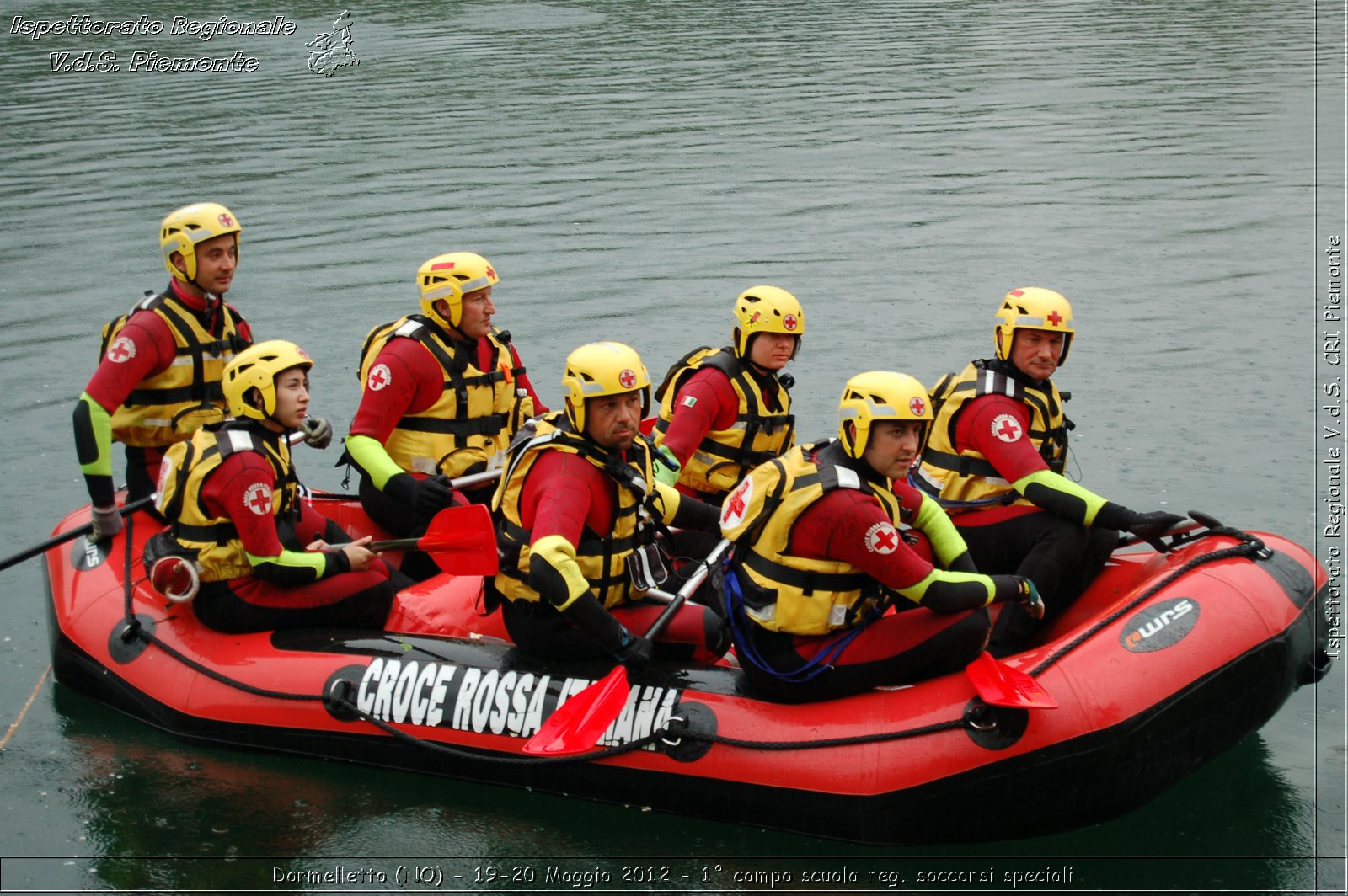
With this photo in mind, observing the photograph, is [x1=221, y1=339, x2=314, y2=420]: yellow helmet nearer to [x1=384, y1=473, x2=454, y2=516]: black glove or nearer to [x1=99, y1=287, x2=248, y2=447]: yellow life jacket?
[x1=384, y1=473, x2=454, y2=516]: black glove

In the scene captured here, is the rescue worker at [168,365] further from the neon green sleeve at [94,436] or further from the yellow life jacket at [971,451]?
the yellow life jacket at [971,451]

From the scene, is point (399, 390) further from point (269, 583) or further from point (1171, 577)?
Result: point (1171, 577)

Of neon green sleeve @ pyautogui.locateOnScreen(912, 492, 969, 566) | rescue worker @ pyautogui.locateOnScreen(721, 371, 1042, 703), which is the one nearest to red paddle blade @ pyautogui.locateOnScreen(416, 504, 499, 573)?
rescue worker @ pyautogui.locateOnScreen(721, 371, 1042, 703)

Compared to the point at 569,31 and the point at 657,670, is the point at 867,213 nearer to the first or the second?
the point at 657,670

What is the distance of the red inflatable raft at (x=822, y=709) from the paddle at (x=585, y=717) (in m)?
0.14

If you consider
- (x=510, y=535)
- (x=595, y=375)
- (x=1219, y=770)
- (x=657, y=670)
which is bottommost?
(x=1219, y=770)

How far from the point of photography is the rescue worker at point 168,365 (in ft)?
21.8

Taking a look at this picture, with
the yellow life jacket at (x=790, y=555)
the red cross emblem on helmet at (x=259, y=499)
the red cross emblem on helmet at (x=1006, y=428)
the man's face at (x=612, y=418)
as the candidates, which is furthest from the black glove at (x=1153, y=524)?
the red cross emblem on helmet at (x=259, y=499)

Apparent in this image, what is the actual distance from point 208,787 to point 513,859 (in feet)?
4.35

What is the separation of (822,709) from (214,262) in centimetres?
347

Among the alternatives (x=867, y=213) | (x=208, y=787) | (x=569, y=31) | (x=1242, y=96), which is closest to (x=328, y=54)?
(x=569, y=31)

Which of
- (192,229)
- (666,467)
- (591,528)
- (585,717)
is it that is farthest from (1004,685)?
(192,229)

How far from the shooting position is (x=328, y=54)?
2300cm

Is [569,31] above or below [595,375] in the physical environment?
above
